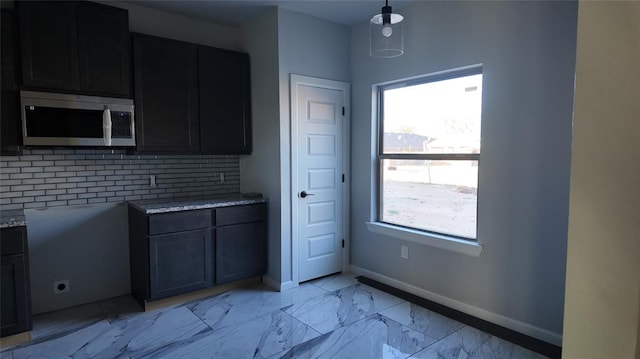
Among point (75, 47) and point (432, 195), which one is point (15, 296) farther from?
point (432, 195)

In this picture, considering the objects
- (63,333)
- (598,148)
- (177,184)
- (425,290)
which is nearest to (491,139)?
(425,290)

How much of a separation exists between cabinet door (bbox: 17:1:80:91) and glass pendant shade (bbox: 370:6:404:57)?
7.54 feet

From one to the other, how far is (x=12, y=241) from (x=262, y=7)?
2744 mm

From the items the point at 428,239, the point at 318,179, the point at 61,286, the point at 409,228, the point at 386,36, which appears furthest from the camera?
the point at 318,179

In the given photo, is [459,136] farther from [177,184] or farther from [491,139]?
[177,184]

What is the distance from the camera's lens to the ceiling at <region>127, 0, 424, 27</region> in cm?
340

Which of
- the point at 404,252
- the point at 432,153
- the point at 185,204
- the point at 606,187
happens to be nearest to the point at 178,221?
the point at 185,204

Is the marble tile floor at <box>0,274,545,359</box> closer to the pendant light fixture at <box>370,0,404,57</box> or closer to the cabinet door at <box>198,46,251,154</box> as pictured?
the cabinet door at <box>198,46,251,154</box>

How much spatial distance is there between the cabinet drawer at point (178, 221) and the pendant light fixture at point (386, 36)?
205 centimetres

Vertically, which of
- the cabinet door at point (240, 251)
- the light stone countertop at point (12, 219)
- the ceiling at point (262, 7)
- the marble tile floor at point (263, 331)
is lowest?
the marble tile floor at point (263, 331)

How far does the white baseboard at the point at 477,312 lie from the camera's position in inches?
105

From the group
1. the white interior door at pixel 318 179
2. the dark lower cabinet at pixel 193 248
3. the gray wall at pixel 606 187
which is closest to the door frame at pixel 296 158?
the white interior door at pixel 318 179

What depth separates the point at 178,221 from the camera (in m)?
3.27

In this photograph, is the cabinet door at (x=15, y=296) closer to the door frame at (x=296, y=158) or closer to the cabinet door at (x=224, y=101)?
the cabinet door at (x=224, y=101)
